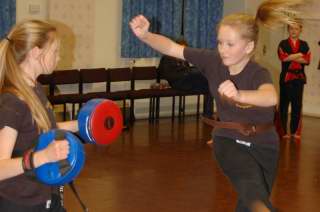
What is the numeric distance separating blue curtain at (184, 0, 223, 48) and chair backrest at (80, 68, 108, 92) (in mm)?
1772

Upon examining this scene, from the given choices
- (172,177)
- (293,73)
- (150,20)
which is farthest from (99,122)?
(150,20)

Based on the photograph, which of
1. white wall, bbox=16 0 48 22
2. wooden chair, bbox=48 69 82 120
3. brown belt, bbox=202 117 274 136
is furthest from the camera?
white wall, bbox=16 0 48 22

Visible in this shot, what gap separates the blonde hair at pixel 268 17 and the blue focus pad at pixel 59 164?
47.1 inches

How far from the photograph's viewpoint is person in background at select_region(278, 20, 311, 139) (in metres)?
8.27

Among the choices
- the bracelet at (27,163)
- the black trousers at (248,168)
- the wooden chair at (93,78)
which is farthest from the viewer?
the wooden chair at (93,78)

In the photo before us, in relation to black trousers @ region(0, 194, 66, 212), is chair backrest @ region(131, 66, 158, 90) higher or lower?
higher

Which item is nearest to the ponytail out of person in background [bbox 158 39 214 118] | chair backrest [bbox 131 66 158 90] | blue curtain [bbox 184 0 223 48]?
person in background [bbox 158 39 214 118]

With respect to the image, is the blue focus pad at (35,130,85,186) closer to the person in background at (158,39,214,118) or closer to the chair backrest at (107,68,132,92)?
the person in background at (158,39,214,118)

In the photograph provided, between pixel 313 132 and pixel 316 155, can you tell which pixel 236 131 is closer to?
pixel 316 155

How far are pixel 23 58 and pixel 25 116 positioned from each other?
10.5 inches

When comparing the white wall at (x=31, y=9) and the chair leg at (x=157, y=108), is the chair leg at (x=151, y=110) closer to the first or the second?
the chair leg at (x=157, y=108)

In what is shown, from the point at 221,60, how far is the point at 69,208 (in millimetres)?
2047

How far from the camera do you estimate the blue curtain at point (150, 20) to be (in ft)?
30.1

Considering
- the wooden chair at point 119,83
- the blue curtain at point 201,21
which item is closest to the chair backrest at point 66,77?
the wooden chair at point 119,83
